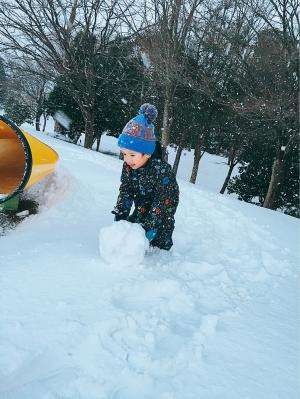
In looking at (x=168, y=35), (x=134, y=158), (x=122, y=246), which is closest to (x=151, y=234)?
(x=122, y=246)

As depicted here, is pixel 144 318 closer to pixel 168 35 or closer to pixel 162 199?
pixel 162 199

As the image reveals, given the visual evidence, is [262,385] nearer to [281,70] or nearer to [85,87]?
[281,70]

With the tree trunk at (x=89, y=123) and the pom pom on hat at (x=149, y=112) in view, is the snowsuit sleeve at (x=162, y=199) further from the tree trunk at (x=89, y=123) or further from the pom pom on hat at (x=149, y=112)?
the tree trunk at (x=89, y=123)

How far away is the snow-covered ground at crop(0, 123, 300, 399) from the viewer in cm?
135

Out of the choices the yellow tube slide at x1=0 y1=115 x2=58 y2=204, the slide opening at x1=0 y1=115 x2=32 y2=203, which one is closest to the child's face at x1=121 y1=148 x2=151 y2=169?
the yellow tube slide at x1=0 y1=115 x2=58 y2=204

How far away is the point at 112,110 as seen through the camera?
16.5 m

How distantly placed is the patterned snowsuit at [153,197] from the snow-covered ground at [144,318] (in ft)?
0.77

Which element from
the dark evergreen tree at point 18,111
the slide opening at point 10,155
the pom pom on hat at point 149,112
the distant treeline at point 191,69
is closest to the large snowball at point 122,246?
the pom pom on hat at point 149,112

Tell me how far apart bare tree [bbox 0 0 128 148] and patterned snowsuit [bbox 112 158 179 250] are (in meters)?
9.96

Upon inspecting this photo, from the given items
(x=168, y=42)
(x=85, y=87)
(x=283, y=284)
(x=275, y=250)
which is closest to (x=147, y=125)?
(x=283, y=284)

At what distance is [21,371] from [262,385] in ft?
3.29

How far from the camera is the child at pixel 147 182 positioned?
101 inches

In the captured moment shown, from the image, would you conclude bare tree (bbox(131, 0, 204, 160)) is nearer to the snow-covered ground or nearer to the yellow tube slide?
the yellow tube slide

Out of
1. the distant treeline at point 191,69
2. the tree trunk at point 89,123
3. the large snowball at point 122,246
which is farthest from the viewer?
the tree trunk at point 89,123
